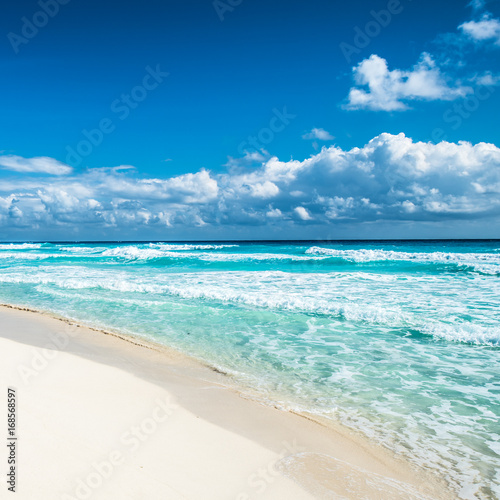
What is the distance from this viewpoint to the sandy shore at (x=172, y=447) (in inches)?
108

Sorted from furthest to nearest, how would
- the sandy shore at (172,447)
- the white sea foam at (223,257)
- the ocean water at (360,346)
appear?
1. the white sea foam at (223,257)
2. the ocean water at (360,346)
3. the sandy shore at (172,447)

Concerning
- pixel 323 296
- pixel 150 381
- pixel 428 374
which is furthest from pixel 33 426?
pixel 323 296

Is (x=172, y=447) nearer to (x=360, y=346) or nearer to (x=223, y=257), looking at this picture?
(x=360, y=346)

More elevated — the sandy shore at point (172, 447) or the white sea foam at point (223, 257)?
the sandy shore at point (172, 447)

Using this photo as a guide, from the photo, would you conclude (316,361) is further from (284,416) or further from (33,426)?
(33,426)

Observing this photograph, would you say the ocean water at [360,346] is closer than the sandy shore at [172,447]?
No

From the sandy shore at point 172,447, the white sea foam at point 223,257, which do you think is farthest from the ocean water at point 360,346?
the white sea foam at point 223,257

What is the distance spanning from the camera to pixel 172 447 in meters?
3.35

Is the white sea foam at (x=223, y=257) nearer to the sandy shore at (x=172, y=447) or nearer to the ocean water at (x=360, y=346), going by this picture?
the ocean water at (x=360, y=346)

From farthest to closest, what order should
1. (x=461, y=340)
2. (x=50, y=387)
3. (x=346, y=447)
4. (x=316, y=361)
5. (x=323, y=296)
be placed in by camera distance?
(x=323, y=296), (x=461, y=340), (x=316, y=361), (x=50, y=387), (x=346, y=447)

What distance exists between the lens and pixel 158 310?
35.5 feet

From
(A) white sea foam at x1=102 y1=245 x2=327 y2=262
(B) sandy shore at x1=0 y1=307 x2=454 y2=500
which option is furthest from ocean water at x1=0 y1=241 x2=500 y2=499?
(A) white sea foam at x1=102 y1=245 x2=327 y2=262

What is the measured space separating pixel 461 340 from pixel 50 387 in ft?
25.8

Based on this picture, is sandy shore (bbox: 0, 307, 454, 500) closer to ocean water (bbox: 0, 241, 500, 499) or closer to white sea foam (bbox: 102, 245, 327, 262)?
ocean water (bbox: 0, 241, 500, 499)
